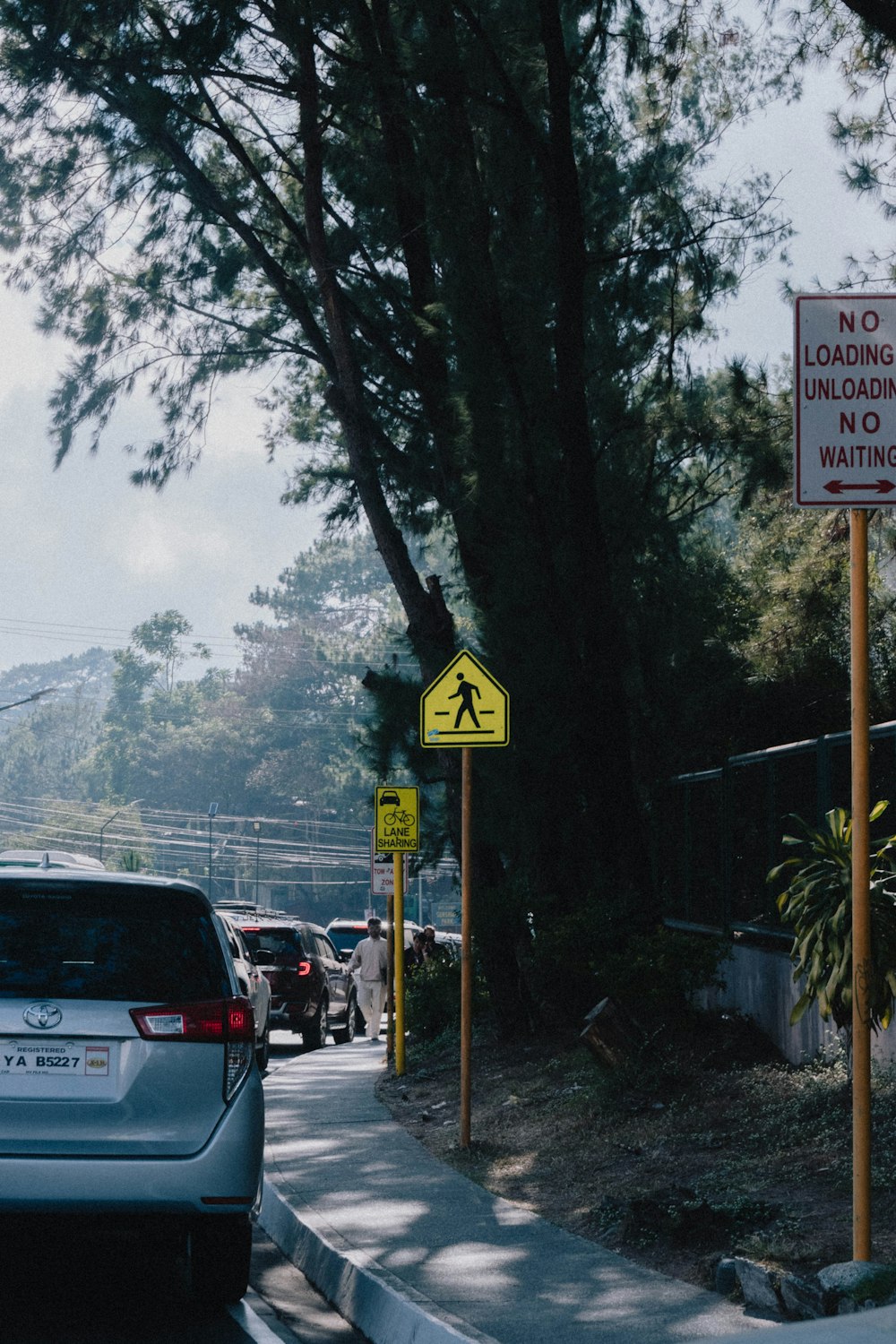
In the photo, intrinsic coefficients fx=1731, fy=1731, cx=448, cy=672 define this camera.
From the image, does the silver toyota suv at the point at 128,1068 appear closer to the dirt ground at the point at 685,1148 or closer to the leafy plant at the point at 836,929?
the dirt ground at the point at 685,1148

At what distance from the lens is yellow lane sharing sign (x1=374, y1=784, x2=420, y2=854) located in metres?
17.0

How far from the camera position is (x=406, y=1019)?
19.5m

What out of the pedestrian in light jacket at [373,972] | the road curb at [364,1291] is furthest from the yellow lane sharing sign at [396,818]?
the road curb at [364,1291]

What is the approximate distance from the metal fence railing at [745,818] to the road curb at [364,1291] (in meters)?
4.51

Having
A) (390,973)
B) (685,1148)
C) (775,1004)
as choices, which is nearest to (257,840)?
(390,973)

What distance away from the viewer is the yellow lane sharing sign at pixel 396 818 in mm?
17016

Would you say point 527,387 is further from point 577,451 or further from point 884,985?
point 884,985

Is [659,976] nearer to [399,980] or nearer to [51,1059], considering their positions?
[399,980]

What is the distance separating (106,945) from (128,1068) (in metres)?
0.53

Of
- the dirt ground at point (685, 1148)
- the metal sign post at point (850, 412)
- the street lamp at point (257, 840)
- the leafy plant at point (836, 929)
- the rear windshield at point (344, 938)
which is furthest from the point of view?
the street lamp at point (257, 840)

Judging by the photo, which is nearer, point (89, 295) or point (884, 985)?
point (884, 985)

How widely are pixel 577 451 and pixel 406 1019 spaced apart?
7593 mm

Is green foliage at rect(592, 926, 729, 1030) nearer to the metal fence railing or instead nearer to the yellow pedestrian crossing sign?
the metal fence railing

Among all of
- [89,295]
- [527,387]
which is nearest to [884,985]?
[527,387]
